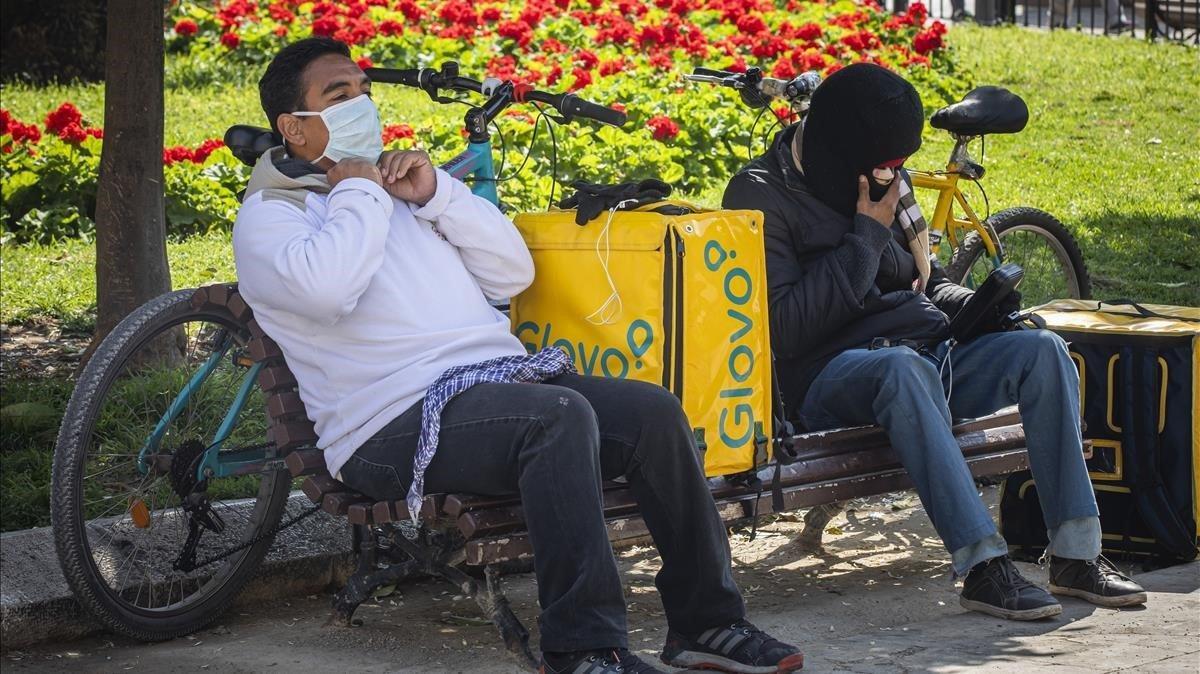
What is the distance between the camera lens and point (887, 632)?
4.13m

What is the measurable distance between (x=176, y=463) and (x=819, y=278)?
1810mm

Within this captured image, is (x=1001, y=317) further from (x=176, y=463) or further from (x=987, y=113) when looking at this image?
(x=176, y=463)

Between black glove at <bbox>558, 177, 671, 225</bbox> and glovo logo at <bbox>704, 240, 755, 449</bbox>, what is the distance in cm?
31

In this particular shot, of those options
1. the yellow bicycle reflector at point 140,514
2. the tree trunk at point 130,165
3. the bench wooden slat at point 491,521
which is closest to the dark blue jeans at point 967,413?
the bench wooden slat at point 491,521

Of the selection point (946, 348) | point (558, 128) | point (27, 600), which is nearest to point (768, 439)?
point (946, 348)

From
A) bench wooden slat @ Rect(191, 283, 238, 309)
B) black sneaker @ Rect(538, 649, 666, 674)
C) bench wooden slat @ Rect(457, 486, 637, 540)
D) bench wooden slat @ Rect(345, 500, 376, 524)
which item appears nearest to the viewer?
black sneaker @ Rect(538, 649, 666, 674)

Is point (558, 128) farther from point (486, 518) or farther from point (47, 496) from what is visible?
point (486, 518)

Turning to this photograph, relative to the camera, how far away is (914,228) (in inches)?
186

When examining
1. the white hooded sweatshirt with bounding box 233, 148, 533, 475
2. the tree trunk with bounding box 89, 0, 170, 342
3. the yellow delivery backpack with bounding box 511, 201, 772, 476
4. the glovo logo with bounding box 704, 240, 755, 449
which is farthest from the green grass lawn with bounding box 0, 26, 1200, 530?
the glovo logo with bounding box 704, 240, 755, 449

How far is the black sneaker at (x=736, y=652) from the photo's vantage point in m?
3.65

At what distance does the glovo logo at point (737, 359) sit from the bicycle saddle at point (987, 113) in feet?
6.93

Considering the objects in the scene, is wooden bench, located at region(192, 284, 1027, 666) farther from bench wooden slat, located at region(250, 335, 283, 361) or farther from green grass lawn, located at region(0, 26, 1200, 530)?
green grass lawn, located at region(0, 26, 1200, 530)

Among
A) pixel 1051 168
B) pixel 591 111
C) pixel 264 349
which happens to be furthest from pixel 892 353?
pixel 1051 168

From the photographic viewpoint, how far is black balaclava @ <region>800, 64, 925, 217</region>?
445cm
